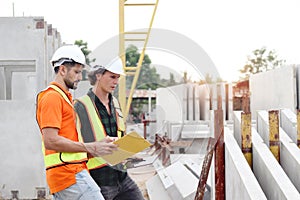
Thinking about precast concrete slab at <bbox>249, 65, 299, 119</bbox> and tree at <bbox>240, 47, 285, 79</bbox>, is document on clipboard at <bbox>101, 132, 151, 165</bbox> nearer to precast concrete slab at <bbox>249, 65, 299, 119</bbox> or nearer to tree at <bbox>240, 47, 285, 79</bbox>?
precast concrete slab at <bbox>249, 65, 299, 119</bbox>

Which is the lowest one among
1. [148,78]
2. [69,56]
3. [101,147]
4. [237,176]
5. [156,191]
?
[156,191]

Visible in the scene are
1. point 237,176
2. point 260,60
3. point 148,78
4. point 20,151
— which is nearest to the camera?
point 148,78

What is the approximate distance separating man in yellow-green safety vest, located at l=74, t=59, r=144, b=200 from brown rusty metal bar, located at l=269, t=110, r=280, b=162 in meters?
1.91

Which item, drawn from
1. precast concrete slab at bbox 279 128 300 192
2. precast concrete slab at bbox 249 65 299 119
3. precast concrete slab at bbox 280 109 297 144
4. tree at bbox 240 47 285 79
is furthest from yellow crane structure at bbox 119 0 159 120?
tree at bbox 240 47 285 79

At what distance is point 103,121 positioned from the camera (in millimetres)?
3332

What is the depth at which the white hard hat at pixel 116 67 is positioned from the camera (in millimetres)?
3152

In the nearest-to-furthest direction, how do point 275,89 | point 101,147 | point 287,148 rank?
point 101,147 < point 287,148 < point 275,89

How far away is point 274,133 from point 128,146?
2405 mm

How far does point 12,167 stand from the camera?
8.93m

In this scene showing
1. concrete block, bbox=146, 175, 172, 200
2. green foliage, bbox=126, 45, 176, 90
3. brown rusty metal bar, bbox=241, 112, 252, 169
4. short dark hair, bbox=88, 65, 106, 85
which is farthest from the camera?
concrete block, bbox=146, 175, 172, 200

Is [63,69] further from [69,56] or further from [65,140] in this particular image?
[65,140]

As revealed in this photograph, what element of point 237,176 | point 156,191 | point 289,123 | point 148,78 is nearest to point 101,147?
point 148,78

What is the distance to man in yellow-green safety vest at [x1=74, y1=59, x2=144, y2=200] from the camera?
3174mm

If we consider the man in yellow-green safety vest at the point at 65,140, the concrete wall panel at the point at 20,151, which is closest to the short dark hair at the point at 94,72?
the man in yellow-green safety vest at the point at 65,140
